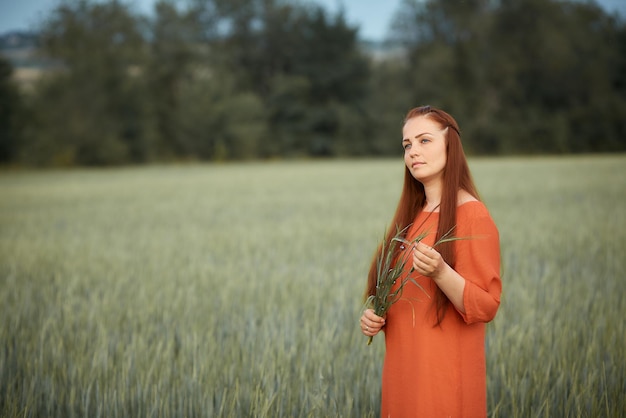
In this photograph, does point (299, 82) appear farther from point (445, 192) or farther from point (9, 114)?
point (445, 192)

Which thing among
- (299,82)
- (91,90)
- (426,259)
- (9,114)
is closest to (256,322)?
(426,259)

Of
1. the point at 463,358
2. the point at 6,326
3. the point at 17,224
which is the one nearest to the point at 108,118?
the point at 17,224

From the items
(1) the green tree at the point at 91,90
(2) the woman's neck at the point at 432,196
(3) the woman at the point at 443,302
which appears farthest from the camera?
(1) the green tree at the point at 91,90

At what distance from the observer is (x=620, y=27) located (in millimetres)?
31625

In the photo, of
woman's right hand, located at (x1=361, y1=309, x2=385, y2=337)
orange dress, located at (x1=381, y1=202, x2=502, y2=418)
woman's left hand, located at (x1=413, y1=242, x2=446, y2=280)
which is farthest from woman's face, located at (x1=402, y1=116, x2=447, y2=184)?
woman's right hand, located at (x1=361, y1=309, x2=385, y2=337)

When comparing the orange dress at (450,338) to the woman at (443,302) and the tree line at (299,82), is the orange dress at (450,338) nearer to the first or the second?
the woman at (443,302)

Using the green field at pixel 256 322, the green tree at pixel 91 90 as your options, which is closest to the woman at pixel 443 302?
the green field at pixel 256 322

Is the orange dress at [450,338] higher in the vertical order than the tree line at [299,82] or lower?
lower

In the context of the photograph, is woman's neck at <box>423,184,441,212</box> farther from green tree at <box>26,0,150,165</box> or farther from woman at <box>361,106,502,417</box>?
green tree at <box>26,0,150,165</box>

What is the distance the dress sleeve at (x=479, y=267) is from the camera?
3.99 feet

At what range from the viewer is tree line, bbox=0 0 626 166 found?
90.9 feet

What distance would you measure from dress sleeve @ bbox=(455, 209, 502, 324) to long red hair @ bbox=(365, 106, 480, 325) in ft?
0.10

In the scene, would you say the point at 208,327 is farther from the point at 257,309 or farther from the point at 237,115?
the point at 237,115

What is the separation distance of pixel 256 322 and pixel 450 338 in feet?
5.12
